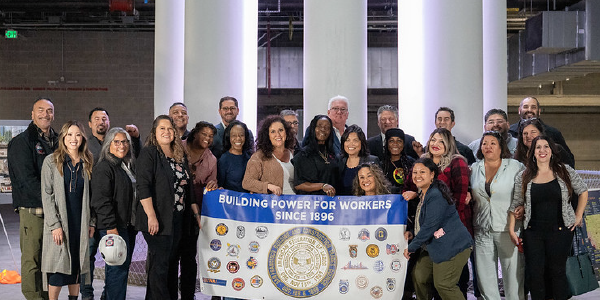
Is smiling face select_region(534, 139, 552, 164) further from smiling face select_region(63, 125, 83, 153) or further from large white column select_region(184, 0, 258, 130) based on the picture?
large white column select_region(184, 0, 258, 130)

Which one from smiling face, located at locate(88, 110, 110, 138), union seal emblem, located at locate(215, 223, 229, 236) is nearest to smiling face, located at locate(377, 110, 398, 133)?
union seal emblem, located at locate(215, 223, 229, 236)

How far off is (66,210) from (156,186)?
2.72 ft

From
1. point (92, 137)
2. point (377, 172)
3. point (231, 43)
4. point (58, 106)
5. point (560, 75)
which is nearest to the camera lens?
point (377, 172)

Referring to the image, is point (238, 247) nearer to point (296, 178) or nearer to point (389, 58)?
point (296, 178)

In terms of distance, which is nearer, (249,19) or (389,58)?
(249,19)

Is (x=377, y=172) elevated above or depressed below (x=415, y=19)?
below

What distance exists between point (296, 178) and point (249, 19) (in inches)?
152

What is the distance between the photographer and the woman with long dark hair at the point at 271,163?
543cm

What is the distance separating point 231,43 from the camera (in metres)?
8.13

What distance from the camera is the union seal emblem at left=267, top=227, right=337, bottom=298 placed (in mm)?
5465

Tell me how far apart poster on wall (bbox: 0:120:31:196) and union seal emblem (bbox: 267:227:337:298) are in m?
4.93

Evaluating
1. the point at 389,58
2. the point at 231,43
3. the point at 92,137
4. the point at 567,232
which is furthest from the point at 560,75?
the point at 92,137

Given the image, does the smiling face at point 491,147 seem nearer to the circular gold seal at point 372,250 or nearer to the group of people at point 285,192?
the group of people at point 285,192

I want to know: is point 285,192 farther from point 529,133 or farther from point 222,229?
point 529,133
